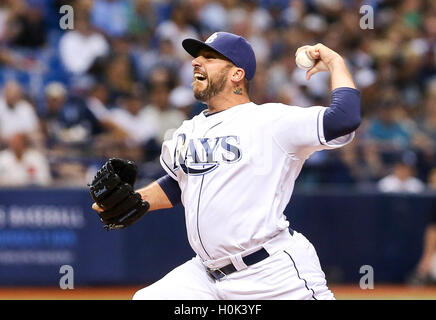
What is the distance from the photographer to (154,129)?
35.1 feet

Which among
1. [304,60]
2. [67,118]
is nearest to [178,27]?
[67,118]

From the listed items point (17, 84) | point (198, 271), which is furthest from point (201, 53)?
point (17, 84)

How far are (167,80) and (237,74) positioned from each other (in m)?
6.46

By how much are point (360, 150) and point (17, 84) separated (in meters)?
4.56

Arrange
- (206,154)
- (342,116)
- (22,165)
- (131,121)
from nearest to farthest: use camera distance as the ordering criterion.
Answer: (342,116) → (206,154) → (22,165) → (131,121)

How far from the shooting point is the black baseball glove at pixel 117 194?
450 cm

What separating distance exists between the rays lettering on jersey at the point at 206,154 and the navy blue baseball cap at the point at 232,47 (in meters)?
0.50

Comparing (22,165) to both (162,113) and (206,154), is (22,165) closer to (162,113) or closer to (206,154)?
(162,113)

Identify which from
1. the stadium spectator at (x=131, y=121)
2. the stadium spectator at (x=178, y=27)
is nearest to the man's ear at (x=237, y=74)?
the stadium spectator at (x=131, y=121)

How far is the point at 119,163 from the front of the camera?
15.3 feet

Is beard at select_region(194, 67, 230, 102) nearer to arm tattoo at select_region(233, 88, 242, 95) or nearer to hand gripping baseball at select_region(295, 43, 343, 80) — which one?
arm tattoo at select_region(233, 88, 242, 95)

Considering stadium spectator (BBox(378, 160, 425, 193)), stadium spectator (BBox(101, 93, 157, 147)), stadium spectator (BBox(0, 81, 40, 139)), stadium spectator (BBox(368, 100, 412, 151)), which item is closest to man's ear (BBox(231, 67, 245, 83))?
stadium spectator (BBox(101, 93, 157, 147))

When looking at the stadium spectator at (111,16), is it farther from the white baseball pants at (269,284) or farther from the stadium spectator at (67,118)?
the white baseball pants at (269,284)
